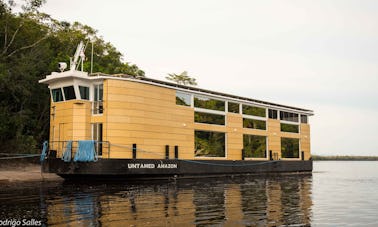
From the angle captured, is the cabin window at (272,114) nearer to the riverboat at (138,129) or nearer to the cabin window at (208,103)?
the riverboat at (138,129)

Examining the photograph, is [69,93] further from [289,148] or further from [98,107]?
[289,148]

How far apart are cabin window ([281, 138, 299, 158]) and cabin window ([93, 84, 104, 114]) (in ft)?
72.1

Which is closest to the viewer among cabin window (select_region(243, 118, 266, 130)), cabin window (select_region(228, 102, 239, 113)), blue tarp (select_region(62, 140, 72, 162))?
blue tarp (select_region(62, 140, 72, 162))

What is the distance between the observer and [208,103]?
31.1 m

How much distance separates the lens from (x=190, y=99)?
29.6m

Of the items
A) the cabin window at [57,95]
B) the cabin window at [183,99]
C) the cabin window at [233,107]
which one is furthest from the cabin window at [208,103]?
the cabin window at [57,95]

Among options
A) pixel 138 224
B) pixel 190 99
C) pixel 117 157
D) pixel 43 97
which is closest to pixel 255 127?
pixel 190 99

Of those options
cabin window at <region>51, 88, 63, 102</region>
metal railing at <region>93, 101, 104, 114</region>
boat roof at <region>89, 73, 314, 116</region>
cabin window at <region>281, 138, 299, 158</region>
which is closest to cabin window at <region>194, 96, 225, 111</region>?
boat roof at <region>89, 73, 314, 116</region>

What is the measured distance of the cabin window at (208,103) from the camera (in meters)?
30.5

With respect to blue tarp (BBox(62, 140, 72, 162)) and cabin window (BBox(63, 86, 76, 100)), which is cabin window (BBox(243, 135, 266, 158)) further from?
blue tarp (BBox(62, 140, 72, 162))

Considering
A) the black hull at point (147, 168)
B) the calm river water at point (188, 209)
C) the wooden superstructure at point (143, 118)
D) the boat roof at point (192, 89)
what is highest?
the boat roof at point (192, 89)

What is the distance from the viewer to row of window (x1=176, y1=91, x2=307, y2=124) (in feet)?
95.5

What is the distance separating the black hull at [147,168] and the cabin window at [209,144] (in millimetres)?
1436

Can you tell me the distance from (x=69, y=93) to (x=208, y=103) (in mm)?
10825
